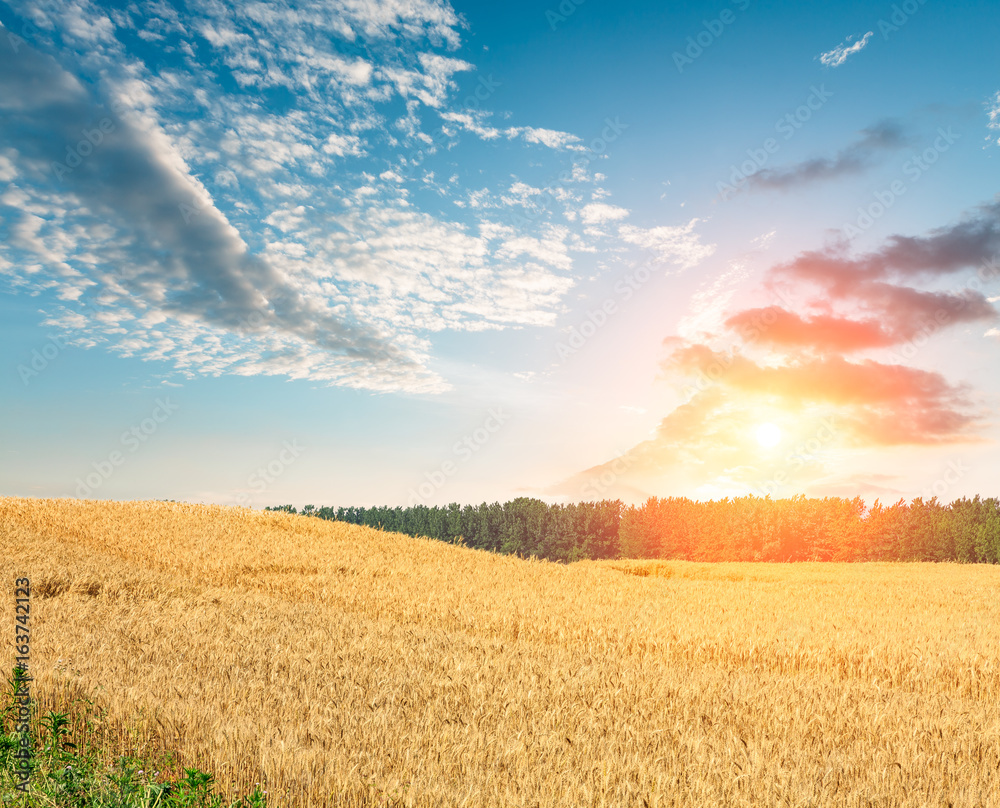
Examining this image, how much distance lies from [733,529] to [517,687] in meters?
71.4

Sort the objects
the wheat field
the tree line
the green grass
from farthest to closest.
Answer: the tree line, the wheat field, the green grass

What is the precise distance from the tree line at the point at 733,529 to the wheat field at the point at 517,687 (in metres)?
39.0

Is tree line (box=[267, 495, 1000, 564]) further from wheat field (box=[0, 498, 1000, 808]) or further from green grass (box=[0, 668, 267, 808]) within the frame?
green grass (box=[0, 668, 267, 808])

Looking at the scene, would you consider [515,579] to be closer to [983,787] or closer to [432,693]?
[432,693]

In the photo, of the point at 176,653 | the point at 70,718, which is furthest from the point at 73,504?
the point at 70,718

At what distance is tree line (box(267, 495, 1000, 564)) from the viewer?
6378cm

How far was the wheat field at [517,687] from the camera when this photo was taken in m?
4.65

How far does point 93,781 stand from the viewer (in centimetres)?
432

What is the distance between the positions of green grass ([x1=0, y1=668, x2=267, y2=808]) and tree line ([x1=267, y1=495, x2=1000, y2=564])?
46632 millimetres

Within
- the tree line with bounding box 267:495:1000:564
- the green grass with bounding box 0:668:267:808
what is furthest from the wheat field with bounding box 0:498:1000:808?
the tree line with bounding box 267:495:1000:564

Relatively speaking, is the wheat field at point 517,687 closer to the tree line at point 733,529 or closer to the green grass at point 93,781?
the green grass at point 93,781

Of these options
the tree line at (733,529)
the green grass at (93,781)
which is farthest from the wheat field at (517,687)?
the tree line at (733,529)

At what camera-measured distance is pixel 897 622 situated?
14305mm

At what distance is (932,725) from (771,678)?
234 cm
